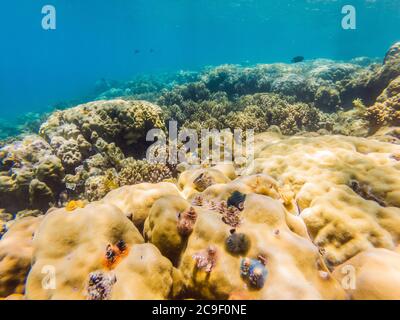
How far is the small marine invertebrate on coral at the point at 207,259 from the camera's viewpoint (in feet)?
8.67

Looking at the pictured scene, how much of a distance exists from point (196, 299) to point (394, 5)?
7563 cm

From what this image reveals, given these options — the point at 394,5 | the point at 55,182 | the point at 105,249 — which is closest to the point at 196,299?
the point at 105,249

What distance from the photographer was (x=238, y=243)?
2695 millimetres

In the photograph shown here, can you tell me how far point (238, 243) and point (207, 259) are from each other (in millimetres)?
392

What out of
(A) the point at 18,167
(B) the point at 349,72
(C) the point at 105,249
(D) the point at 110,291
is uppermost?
(B) the point at 349,72

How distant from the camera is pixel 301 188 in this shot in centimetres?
425

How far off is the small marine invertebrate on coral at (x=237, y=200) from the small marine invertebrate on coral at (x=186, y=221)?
60 centimetres

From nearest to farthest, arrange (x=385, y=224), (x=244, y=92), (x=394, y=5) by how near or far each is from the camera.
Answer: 1. (x=385, y=224)
2. (x=244, y=92)
3. (x=394, y=5)

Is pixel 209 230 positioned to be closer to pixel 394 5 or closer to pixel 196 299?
pixel 196 299

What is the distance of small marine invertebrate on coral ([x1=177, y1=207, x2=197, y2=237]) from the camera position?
2.97 meters

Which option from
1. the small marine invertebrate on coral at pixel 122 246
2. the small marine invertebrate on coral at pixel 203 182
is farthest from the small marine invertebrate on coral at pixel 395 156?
the small marine invertebrate on coral at pixel 122 246

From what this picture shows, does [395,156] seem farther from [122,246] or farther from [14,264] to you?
[14,264]

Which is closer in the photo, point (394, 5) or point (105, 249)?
point (105, 249)

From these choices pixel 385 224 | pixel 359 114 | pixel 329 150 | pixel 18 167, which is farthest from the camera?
pixel 359 114
